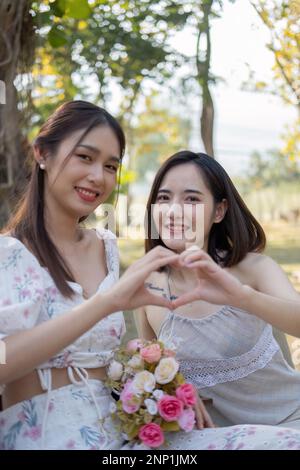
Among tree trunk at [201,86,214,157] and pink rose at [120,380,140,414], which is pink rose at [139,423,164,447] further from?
tree trunk at [201,86,214,157]

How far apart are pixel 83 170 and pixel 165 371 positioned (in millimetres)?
732

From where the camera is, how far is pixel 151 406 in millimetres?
2094

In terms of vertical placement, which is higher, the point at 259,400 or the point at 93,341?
the point at 93,341

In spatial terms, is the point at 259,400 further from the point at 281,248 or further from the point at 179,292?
the point at 281,248

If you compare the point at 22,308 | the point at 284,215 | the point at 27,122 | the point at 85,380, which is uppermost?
the point at 27,122

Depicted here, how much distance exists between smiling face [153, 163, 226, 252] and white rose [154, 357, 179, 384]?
598 millimetres

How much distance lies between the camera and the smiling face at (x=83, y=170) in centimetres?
233

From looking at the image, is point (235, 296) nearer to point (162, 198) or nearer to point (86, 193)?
point (86, 193)

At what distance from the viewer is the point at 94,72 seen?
32.6 feet

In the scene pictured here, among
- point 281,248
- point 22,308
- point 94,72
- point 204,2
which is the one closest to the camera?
point 22,308

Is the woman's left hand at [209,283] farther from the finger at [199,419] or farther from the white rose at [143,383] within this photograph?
the finger at [199,419]

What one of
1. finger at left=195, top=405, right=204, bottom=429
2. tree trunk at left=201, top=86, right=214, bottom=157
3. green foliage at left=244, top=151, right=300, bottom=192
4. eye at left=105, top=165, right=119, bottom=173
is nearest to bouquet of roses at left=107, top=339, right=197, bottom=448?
finger at left=195, top=405, right=204, bottom=429
